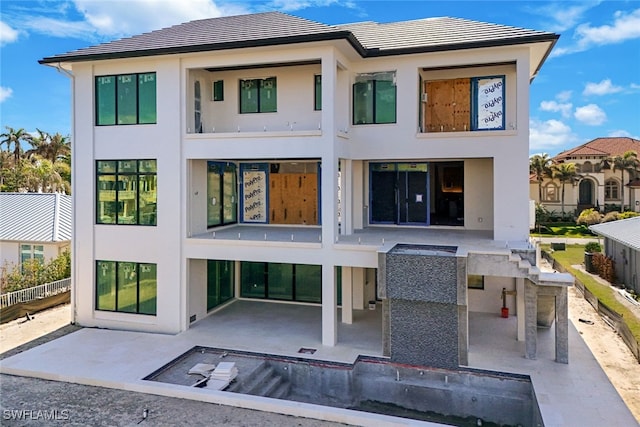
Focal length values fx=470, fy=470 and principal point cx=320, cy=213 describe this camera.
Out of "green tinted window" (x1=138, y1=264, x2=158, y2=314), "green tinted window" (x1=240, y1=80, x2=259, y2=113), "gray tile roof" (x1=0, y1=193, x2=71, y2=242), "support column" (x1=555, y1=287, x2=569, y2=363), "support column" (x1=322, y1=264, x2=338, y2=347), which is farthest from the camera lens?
"gray tile roof" (x1=0, y1=193, x2=71, y2=242)

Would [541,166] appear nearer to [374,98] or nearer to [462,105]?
[462,105]

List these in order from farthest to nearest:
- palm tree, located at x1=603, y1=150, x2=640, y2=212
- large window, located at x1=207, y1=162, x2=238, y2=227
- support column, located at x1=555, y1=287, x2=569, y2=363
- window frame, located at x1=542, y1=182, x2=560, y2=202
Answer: window frame, located at x1=542, y1=182, x2=560, y2=202 → palm tree, located at x1=603, y1=150, x2=640, y2=212 → large window, located at x1=207, y1=162, x2=238, y2=227 → support column, located at x1=555, y1=287, x2=569, y2=363

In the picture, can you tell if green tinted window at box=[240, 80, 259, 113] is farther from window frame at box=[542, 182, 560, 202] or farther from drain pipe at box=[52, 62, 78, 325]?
window frame at box=[542, 182, 560, 202]

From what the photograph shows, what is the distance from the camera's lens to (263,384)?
1118 centimetres

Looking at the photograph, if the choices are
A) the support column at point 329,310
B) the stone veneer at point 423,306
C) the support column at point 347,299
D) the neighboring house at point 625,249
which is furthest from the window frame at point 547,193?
the support column at point 329,310

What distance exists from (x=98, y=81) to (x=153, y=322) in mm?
7808

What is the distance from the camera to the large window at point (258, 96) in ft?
52.5

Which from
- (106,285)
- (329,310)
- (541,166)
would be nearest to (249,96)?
(106,285)

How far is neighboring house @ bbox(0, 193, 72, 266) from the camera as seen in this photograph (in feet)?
63.8

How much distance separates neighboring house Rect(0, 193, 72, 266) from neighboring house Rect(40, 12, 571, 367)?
17.6ft

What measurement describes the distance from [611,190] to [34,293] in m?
49.7

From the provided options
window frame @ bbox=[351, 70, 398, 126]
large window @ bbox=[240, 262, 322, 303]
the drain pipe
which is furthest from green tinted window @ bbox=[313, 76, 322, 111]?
the drain pipe

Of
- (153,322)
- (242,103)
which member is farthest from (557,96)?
(153,322)

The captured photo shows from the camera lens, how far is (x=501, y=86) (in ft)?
48.8
